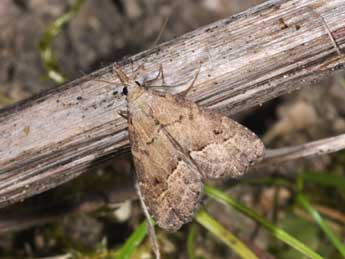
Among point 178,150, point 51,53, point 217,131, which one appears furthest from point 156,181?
point 51,53

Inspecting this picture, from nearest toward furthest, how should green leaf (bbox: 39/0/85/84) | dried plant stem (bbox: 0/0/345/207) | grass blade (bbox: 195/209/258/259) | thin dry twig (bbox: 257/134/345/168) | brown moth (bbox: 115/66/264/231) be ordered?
dried plant stem (bbox: 0/0/345/207), brown moth (bbox: 115/66/264/231), thin dry twig (bbox: 257/134/345/168), grass blade (bbox: 195/209/258/259), green leaf (bbox: 39/0/85/84)

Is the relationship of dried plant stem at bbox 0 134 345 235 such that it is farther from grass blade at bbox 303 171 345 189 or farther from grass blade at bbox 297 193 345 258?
grass blade at bbox 303 171 345 189

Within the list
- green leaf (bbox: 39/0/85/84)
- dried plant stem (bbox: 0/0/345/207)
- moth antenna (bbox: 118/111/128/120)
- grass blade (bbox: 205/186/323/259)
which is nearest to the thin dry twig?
grass blade (bbox: 205/186/323/259)

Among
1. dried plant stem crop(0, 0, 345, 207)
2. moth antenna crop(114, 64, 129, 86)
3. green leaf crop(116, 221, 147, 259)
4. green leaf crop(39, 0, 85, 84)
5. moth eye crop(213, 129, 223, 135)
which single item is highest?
green leaf crop(39, 0, 85, 84)

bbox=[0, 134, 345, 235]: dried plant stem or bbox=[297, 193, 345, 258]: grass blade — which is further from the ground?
bbox=[0, 134, 345, 235]: dried plant stem

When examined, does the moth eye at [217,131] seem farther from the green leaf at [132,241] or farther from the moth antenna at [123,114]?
the green leaf at [132,241]

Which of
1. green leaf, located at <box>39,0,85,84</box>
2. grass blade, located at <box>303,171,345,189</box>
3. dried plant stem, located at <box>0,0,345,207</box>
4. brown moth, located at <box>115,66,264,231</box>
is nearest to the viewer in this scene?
dried plant stem, located at <box>0,0,345,207</box>

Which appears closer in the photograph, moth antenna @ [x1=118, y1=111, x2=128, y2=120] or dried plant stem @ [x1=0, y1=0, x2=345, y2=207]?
dried plant stem @ [x1=0, y1=0, x2=345, y2=207]

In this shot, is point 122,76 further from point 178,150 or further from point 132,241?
point 132,241
